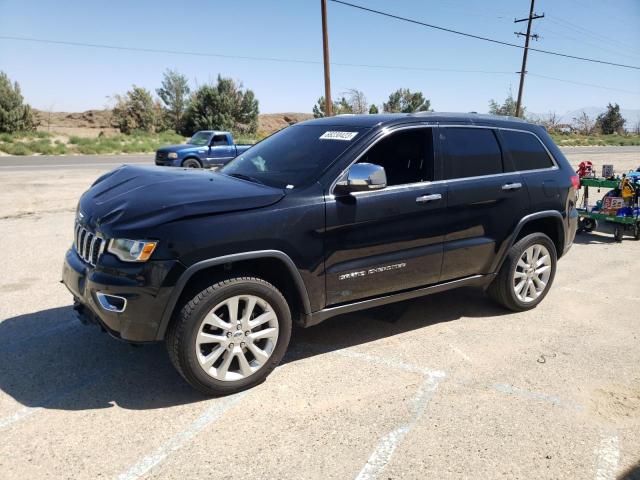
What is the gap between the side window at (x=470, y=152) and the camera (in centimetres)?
434

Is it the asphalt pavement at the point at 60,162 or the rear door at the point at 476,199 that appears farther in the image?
the asphalt pavement at the point at 60,162

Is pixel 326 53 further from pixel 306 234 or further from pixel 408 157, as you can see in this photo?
pixel 306 234

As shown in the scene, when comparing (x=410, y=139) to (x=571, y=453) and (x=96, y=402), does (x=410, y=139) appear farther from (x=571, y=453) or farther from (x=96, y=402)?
(x=96, y=402)

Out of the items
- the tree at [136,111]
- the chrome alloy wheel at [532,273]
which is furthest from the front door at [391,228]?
the tree at [136,111]

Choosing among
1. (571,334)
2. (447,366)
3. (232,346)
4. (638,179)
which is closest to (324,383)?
(232,346)

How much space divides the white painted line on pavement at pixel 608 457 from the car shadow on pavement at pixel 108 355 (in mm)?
1836

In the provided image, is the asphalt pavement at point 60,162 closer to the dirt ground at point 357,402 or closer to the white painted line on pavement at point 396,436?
the dirt ground at point 357,402

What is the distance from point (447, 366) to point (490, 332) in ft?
2.86

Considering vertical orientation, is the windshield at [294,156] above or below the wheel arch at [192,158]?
above

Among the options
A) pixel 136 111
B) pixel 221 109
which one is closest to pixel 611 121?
pixel 221 109

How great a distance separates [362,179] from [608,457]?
218cm

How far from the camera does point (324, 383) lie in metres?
3.56

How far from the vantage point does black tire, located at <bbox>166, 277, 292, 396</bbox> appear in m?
3.12

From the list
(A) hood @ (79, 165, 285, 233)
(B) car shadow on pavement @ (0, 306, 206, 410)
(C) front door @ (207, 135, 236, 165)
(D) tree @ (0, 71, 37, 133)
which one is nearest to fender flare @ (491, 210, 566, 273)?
(A) hood @ (79, 165, 285, 233)
